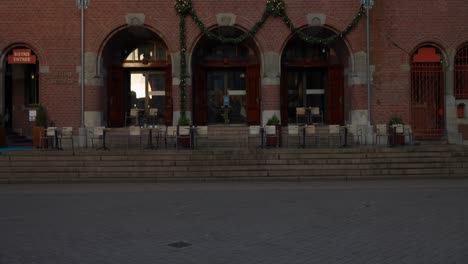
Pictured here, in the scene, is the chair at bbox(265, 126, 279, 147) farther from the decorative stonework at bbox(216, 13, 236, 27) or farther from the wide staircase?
the decorative stonework at bbox(216, 13, 236, 27)

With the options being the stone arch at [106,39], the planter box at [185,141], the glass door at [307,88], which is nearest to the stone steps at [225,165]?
the planter box at [185,141]

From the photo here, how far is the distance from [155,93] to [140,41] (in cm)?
235

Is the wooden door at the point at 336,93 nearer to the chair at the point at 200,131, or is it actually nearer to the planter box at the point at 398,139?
the planter box at the point at 398,139

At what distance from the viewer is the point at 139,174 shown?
1508 cm

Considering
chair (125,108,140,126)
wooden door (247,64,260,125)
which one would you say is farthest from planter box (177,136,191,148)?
wooden door (247,64,260,125)

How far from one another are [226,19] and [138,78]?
519cm

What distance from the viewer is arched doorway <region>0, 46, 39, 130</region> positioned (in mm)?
21797

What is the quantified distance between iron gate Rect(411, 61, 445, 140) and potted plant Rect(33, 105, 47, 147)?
45.2 ft

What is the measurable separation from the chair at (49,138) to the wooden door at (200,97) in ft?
20.3

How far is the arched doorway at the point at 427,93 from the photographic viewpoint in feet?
66.7

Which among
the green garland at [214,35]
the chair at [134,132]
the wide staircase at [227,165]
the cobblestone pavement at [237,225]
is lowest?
the cobblestone pavement at [237,225]

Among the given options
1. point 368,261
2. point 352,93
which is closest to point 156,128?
point 352,93

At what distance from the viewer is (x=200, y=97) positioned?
22062 mm

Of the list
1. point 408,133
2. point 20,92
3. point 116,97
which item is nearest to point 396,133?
point 408,133
